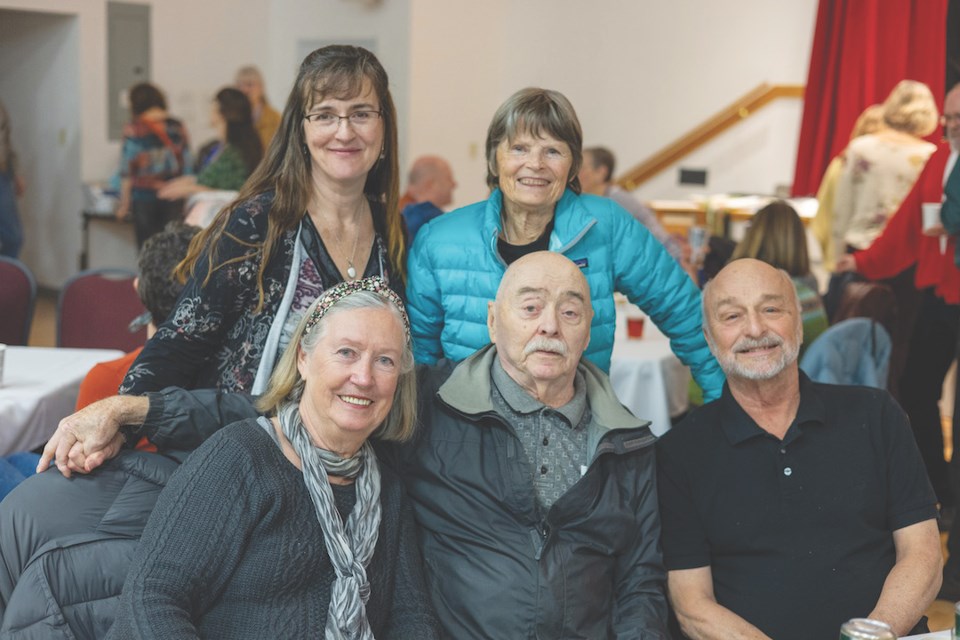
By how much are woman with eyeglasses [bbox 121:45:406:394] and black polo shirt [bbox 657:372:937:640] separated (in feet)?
2.84

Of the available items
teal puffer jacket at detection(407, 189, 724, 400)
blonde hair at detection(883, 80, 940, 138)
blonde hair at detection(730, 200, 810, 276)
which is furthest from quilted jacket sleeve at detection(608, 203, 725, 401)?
blonde hair at detection(883, 80, 940, 138)

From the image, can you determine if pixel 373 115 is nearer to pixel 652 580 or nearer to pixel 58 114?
pixel 652 580

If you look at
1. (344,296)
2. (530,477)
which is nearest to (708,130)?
(530,477)

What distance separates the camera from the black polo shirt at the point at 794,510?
2328mm

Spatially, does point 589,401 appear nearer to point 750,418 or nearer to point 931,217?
point 750,418

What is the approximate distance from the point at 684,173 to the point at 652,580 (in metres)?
6.92

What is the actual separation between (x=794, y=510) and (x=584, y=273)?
720 mm

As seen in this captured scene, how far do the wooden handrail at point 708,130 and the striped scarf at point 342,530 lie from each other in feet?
23.3

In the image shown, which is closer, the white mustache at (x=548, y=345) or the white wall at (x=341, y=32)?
the white mustache at (x=548, y=345)

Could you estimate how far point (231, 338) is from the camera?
244 centimetres

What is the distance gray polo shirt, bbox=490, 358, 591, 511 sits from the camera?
222 cm

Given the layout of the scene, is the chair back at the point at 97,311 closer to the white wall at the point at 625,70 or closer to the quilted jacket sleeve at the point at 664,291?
the quilted jacket sleeve at the point at 664,291

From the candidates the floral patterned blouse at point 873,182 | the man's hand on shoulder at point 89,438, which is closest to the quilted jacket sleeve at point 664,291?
the man's hand on shoulder at point 89,438

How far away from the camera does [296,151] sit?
2473 millimetres
